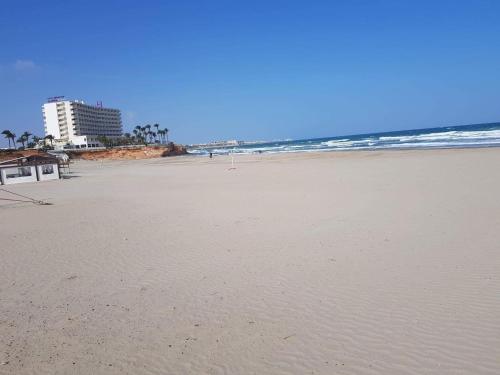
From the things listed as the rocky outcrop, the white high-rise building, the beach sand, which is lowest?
the beach sand

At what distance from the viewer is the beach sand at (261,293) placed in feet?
12.1

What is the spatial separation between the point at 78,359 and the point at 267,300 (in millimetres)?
2298

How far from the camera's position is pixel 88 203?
47.2 ft

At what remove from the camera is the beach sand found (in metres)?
3.68

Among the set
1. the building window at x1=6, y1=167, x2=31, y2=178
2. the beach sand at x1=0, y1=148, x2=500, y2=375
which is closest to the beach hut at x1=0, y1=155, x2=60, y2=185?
the building window at x1=6, y1=167, x2=31, y2=178

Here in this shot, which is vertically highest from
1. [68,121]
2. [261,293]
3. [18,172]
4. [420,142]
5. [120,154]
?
[68,121]

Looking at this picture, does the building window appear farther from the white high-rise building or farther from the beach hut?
the white high-rise building

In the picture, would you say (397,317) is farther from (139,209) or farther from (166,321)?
(139,209)

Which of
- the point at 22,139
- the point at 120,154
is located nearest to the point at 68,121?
the point at 22,139

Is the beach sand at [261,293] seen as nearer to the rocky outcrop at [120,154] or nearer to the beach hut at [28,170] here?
the beach hut at [28,170]

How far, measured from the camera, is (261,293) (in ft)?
17.0

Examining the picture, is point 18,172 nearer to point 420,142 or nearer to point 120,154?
point 420,142

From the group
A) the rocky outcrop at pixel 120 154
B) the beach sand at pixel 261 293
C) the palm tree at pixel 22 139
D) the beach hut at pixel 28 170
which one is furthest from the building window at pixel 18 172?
the palm tree at pixel 22 139

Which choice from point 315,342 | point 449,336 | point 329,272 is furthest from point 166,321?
point 449,336
